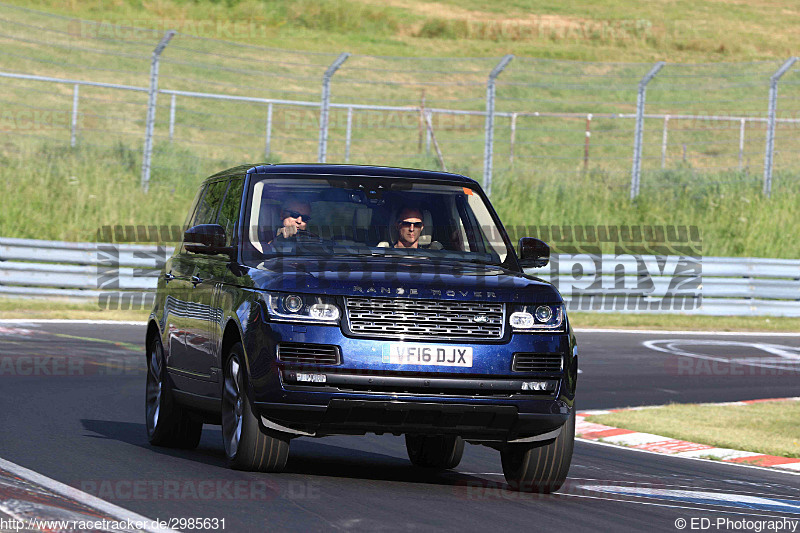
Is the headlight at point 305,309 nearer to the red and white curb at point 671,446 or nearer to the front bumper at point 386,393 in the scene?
the front bumper at point 386,393

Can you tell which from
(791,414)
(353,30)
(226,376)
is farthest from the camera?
(353,30)

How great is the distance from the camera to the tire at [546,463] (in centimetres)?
841

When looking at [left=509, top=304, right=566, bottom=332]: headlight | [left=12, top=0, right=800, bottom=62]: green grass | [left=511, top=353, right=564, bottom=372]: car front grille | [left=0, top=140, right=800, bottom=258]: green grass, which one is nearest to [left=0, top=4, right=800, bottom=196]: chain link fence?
[left=12, top=0, right=800, bottom=62]: green grass

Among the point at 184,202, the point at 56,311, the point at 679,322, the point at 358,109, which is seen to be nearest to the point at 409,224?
the point at 56,311

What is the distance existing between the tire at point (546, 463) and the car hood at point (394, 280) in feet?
2.81

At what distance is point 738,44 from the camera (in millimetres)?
68688

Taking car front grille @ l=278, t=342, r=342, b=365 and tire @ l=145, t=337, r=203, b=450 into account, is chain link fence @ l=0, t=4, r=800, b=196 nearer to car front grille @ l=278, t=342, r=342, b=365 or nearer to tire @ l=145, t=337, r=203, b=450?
tire @ l=145, t=337, r=203, b=450

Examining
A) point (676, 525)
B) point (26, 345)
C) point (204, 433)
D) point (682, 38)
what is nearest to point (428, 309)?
point (676, 525)

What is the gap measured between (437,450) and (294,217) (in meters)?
1.91

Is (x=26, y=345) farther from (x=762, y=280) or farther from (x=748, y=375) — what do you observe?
(x=762, y=280)

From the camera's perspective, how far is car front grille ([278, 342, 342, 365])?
7.81 meters

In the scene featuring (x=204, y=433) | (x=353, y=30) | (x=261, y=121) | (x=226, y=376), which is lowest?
(x=204, y=433)

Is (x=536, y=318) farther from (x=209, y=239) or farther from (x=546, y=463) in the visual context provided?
(x=209, y=239)

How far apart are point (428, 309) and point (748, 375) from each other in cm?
1083
